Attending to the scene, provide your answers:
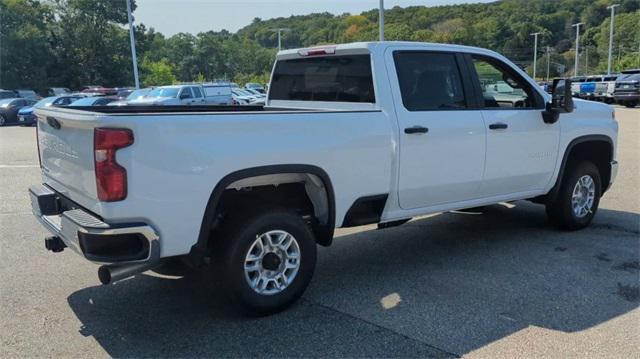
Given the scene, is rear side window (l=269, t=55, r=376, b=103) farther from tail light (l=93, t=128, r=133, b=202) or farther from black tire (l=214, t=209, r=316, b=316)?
tail light (l=93, t=128, r=133, b=202)

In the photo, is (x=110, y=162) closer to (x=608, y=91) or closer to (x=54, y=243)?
(x=54, y=243)

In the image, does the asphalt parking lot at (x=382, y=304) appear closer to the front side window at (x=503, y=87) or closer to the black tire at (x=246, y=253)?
the black tire at (x=246, y=253)

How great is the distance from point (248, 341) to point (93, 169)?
4.86 feet

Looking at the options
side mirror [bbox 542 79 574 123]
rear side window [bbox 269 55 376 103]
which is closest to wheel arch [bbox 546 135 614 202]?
side mirror [bbox 542 79 574 123]

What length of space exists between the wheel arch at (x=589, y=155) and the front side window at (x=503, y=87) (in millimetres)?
761

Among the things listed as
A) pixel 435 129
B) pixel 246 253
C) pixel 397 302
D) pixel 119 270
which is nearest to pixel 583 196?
pixel 435 129

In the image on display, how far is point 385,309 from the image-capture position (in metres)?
4.29

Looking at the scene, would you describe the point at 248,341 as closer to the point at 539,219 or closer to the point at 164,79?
the point at 539,219

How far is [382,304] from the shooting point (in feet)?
14.4

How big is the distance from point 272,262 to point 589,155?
443 centimetres

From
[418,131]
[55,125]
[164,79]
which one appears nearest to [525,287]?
[418,131]

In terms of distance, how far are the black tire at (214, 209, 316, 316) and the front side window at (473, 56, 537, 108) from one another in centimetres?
251

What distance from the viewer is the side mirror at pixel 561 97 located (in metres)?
5.61

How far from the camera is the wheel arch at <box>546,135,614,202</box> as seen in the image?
20.1ft
